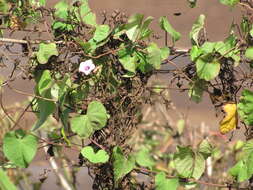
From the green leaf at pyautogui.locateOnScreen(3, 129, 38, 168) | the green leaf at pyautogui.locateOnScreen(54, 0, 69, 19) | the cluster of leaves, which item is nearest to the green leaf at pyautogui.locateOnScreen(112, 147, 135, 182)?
the cluster of leaves

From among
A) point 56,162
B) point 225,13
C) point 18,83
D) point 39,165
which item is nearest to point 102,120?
point 56,162

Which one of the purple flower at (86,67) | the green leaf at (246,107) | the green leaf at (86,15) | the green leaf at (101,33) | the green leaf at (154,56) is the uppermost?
the green leaf at (86,15)

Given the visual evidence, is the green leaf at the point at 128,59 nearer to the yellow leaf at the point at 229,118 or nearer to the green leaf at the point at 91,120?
the green leaf at the point at 91,120

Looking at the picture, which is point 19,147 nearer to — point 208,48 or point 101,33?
point 101,33

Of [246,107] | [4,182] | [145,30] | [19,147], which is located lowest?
[4,182]

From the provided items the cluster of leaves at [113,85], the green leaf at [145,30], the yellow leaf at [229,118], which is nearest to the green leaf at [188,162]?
the cluster of leaves at [113,85]

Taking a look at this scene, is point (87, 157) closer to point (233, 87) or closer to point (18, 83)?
point (233, 87)

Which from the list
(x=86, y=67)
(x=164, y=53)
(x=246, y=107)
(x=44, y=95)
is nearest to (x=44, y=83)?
(x=44, y=95)
